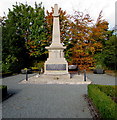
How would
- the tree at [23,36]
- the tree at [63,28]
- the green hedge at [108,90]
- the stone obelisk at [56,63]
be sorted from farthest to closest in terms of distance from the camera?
the tree at [63,28], the tree at [23,36], the stone obelisk at [56,63], the green hedge at [108,90]

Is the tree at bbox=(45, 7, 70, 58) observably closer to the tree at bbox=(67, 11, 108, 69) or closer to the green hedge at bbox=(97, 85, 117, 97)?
the tree at bbox=(67, 11, 108, 69)

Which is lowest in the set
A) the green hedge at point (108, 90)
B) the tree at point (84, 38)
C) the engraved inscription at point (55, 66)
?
the green hedge at point (108, 90)

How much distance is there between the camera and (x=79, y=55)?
2533cm

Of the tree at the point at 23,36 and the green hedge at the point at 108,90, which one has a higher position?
the tree at the point at 23,36

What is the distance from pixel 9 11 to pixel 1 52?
1204 centimetres

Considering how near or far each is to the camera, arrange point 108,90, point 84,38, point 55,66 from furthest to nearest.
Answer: point 84,38 < point 55,66 < point 108,90

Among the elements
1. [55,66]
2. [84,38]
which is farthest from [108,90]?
[84,38]

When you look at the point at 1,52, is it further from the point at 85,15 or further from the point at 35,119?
the point at 35,119

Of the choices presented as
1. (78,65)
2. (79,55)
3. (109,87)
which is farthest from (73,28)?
(109,87)

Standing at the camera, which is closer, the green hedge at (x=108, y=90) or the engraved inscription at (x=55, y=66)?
the green hedge at (x=108, y=90)

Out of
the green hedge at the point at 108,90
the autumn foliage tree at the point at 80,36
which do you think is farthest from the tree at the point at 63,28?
the green hedge at the point at 108,90

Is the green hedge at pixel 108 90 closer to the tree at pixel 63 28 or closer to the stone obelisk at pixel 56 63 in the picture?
the stone obelisk at pixel 56 63

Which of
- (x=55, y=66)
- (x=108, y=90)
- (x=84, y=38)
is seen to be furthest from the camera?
(x=84, y=38)

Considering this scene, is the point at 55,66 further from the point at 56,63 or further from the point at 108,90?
the point at 108,90
